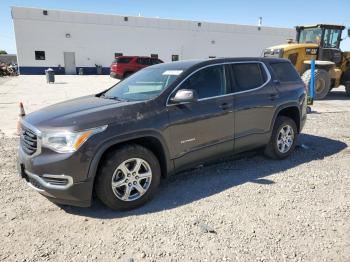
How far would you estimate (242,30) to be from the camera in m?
40.7

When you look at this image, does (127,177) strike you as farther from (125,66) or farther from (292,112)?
(125,66)

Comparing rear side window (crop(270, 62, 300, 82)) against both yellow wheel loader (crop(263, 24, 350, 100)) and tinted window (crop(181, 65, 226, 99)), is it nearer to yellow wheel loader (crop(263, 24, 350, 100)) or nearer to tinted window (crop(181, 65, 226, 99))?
tinted window (crop(181, 65, 226, 99))

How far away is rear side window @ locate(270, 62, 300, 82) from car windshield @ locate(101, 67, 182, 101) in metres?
2.04

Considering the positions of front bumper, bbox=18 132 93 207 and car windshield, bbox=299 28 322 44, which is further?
car windshield, bbox=299 28 322 44

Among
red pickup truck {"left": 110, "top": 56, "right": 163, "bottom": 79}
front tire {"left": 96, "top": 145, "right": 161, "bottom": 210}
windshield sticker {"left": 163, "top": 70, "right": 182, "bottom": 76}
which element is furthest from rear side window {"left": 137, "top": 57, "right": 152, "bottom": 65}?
front tire {"left": 96, "top": 145, "right": 161, "bottom": 210}

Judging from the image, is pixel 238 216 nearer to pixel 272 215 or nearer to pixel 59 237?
pixel 272 215

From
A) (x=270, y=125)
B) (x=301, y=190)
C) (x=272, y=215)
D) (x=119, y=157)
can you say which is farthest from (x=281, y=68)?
(x=119, y=157)

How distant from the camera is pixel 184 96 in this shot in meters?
3.80

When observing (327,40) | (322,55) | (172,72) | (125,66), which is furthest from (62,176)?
(125,66)

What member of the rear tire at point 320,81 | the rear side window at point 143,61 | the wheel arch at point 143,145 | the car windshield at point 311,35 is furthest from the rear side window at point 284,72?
the rear side window at point 143,61

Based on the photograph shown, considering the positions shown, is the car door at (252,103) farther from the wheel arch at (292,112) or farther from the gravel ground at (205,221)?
the gravel ground at (205,221)

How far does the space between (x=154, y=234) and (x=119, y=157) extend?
2.99ft

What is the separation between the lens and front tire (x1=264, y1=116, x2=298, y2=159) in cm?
526

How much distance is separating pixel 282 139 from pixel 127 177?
3.00 metres
